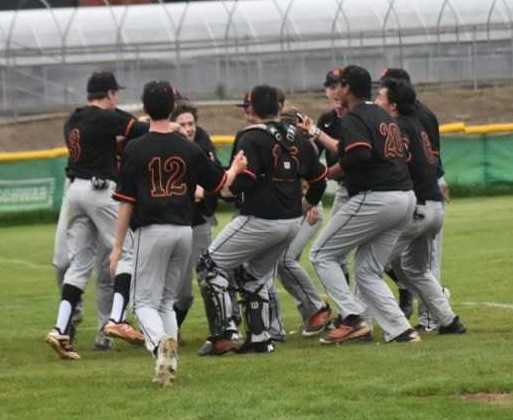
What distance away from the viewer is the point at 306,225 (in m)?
12.8

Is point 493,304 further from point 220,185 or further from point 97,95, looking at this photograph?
point 220,185

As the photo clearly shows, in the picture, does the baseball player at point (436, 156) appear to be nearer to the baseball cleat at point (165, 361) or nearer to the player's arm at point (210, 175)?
the player's arm at point (210, 175)

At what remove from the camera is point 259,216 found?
1078 cm

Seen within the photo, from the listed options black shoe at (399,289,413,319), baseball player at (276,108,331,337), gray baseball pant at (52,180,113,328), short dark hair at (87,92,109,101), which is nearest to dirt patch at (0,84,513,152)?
black shoe at (399,289,413,319)

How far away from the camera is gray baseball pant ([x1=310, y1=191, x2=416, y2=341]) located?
1103 centimetres

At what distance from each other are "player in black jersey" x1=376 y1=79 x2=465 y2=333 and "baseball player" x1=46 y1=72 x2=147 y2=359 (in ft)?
6.70

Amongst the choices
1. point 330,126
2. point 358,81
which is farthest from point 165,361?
point 330,126

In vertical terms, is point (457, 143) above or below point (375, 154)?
below

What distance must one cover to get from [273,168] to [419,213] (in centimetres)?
137

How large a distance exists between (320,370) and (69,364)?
2.13 meters

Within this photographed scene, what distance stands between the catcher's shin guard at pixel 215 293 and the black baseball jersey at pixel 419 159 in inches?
69.2

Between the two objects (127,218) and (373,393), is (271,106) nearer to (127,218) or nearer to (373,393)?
(127,218)

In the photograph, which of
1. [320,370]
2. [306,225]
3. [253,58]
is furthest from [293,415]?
[253,58]

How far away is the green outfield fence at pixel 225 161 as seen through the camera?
27.4 metres
